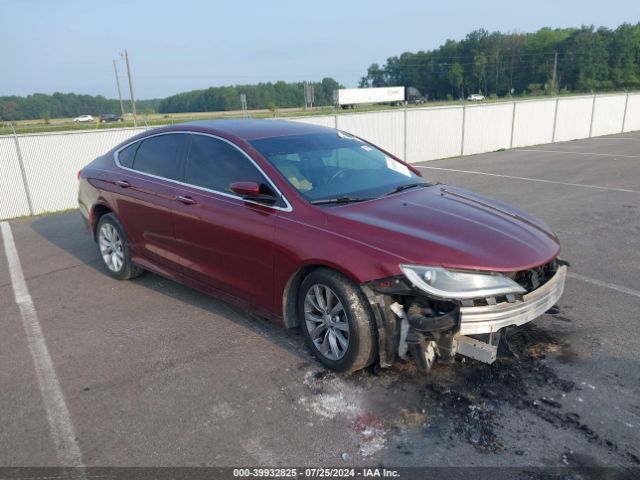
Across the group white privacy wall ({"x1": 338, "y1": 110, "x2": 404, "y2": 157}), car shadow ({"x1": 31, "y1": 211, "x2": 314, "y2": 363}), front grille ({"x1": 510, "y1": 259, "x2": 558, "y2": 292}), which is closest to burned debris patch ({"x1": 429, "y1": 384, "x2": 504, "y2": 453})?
front grille ({"x1": 510, "y1": 259, "x2": 558, "y2": 292})

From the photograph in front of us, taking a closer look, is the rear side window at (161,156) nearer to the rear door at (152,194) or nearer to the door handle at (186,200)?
the rear door at (152,194)

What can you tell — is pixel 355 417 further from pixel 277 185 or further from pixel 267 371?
pixel 277 185

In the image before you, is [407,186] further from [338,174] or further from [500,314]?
[500,314]

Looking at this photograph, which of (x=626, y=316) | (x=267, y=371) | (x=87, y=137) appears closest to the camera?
(x=267, y=371)

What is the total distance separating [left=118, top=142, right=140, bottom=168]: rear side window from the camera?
5.33 meters

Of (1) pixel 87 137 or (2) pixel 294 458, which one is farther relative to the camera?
(1) pixel 87 137

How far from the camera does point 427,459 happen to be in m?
2.72

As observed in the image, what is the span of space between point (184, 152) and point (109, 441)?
8.50 feet

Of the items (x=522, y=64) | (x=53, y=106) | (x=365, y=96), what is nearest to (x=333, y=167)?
(x=365, y=96)

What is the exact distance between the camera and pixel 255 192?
3.77 metres

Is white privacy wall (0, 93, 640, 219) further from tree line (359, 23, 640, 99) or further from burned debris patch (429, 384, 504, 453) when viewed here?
tree line (359, 23, 640, 99)

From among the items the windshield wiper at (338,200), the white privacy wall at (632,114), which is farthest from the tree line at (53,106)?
the windshield wiper at (338,200)

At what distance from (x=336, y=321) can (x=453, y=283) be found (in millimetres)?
840

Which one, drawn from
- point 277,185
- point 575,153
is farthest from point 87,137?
point 575,153
